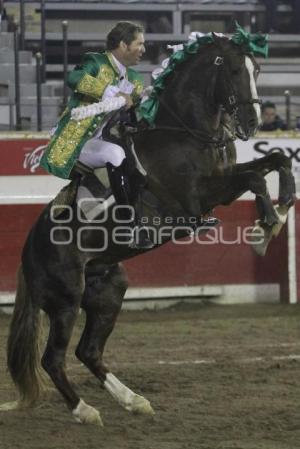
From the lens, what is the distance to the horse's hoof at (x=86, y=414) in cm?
550

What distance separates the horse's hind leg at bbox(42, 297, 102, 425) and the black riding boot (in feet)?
1.62

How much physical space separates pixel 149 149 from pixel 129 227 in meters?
0.42

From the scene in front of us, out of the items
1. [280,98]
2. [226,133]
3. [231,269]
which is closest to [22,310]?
[226,133]

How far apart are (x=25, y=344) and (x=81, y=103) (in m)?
1.31

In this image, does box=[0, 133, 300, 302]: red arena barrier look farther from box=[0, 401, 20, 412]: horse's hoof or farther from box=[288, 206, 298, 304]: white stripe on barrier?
box=[0, 401, 20, 412]: horse's hoof

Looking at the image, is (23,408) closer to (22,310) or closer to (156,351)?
(22,310)

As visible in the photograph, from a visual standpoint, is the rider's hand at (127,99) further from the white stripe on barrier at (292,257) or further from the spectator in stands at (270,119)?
the spectator in stands at (270,119)

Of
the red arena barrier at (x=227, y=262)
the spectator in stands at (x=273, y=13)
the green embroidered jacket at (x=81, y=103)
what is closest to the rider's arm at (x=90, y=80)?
the green embroidered jacket at (x=81, y=103)

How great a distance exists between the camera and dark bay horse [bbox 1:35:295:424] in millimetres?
5535

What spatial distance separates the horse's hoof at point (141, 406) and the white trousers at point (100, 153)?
121 cm

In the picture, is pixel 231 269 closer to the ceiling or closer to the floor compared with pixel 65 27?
closer to the floor

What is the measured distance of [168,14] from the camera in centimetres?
1397

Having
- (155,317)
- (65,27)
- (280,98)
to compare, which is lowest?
(155,317)

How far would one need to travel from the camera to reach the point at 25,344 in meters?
5.92
